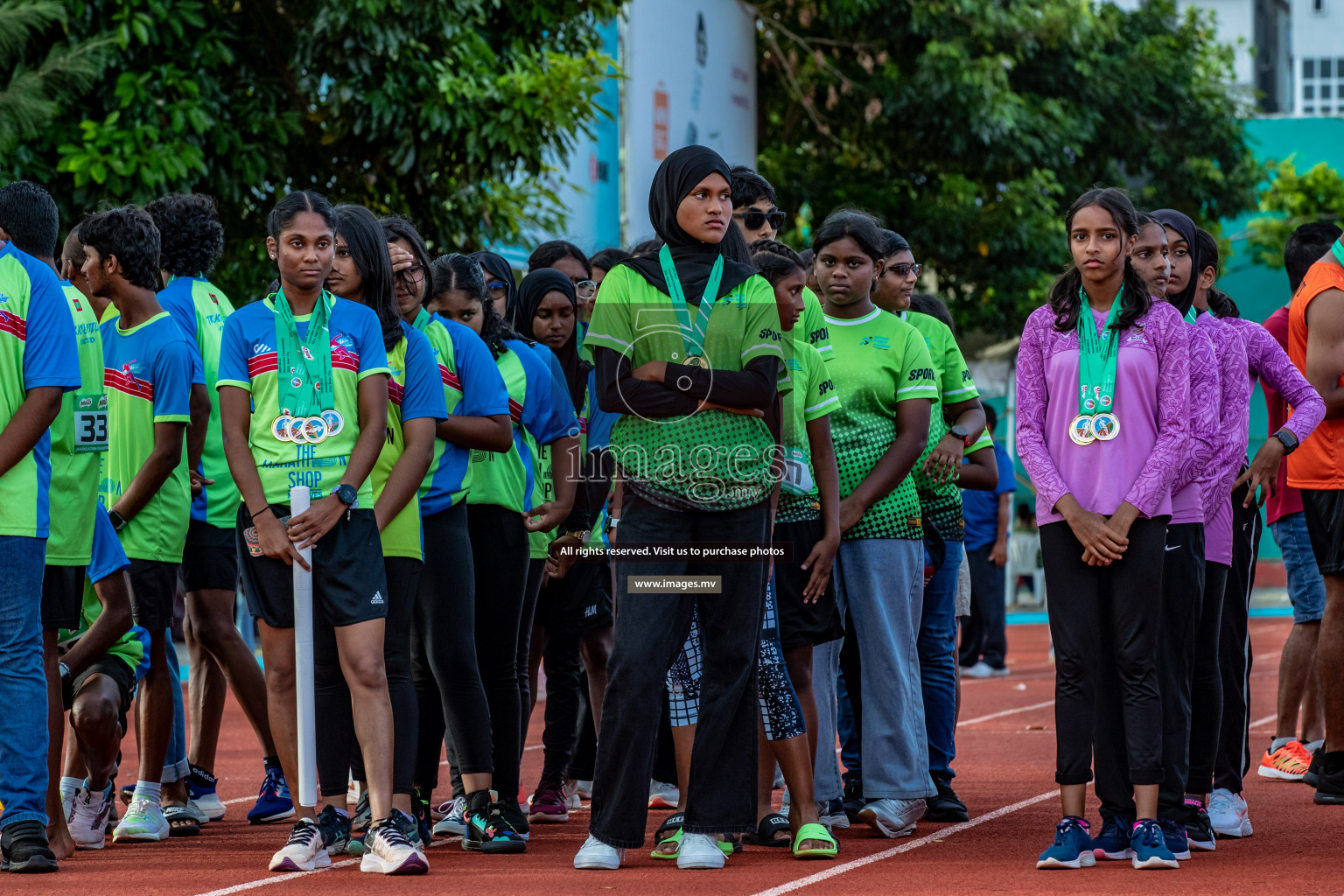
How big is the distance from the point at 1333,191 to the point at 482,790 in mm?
25732

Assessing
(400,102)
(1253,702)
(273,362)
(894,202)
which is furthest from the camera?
(894,202)

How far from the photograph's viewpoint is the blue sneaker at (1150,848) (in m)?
5.30

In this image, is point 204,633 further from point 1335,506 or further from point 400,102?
point 400,102

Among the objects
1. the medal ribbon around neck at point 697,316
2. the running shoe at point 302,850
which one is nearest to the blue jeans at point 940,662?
the medal ribbon around neck at point 697,316

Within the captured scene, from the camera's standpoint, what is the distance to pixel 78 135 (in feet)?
38.1

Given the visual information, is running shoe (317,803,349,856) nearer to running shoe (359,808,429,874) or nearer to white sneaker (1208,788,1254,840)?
running shoe (359,808,429,874)

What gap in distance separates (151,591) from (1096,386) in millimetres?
3555

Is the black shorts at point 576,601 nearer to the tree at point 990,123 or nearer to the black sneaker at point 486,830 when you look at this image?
the black sneaker at point 486,830

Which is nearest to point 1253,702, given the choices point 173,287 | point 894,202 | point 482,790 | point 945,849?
point 945,849

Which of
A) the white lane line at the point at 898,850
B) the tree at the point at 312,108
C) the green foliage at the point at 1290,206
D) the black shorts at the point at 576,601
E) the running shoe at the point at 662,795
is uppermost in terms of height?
the green foliage at the point at 1290,206

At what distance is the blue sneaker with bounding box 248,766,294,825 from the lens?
6.79 metres

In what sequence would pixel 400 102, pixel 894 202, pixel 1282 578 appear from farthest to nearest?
pixel 1282 578 → pixel 894 202 → pixel 400 102

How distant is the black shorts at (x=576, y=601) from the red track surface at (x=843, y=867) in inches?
31.8

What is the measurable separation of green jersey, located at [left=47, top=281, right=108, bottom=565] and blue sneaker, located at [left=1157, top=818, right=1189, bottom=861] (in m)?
3.74
